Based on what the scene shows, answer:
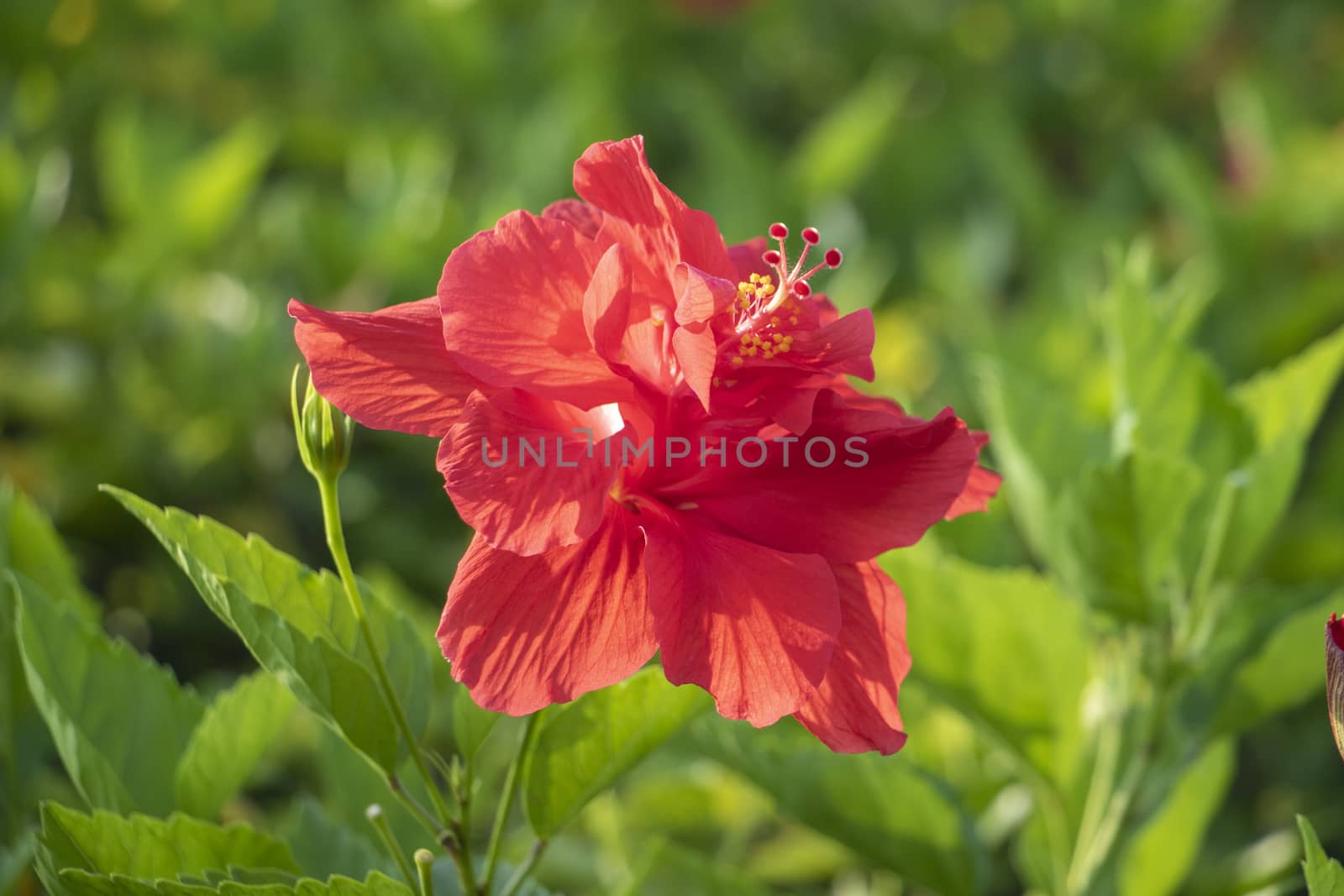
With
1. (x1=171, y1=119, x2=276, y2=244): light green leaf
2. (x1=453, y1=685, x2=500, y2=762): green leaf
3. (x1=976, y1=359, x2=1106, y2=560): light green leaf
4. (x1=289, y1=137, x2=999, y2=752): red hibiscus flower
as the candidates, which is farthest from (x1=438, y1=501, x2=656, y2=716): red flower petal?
(x1=171, y1=119, x2=276, y2=244): light green leaf

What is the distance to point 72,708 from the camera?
2.60 feet

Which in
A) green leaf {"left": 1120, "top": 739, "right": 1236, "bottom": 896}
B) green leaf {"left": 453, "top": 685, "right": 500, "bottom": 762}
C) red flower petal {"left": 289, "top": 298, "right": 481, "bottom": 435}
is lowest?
green leaf {"left": 1120, "top": 739, "right": 1236, "bottom": 896}

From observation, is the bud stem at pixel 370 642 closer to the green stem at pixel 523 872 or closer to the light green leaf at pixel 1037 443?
the green stem at pixel 523 872

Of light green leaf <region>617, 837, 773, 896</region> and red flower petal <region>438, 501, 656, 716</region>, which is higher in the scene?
red flower petal <region>438, 501, 656, 716</region>

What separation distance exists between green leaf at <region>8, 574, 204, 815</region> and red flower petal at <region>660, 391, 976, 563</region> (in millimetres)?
377

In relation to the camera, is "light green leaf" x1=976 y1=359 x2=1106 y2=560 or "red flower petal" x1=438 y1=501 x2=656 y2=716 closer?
"red flower petal" x1=438 y1=501 x2=656 y2=716

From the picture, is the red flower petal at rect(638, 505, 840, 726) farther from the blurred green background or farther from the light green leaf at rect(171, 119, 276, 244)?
the light green leaf at rect(171, 119, 276, 244)

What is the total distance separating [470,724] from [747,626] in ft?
0.60

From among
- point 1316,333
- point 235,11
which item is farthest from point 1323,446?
point 235,11

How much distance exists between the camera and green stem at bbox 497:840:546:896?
0.71 m

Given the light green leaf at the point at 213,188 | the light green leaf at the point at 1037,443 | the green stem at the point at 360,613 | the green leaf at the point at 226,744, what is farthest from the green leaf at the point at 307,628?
the light green leaf at the point at 213,188

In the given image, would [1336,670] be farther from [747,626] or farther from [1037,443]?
[1037,443]

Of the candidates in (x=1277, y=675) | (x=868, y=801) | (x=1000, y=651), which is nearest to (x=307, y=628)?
(x=868, y=801)

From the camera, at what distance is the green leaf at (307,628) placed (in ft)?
2.13
